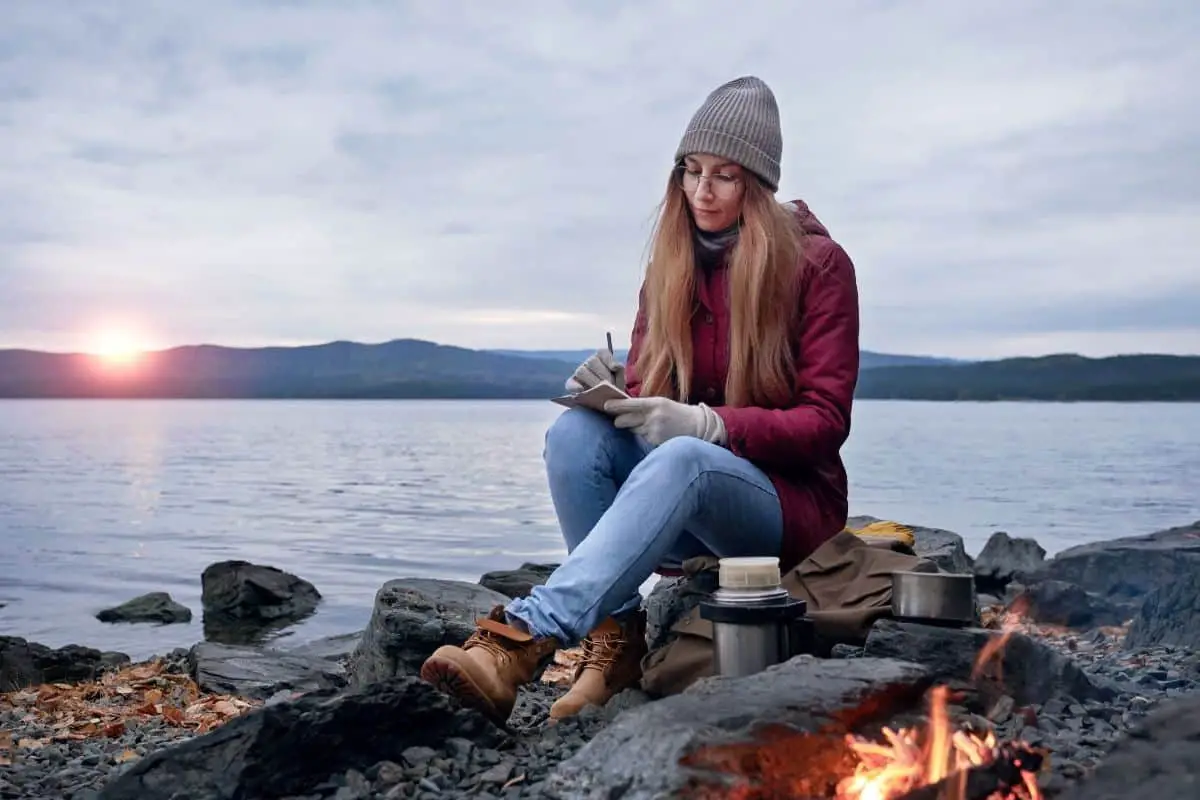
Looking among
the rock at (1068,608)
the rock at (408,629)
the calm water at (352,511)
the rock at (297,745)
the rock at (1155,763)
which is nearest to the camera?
the rock at (1155,763)

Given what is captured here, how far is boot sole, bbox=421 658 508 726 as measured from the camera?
4.13 m

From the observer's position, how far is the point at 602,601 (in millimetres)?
4148

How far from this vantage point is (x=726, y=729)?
3.22 metres

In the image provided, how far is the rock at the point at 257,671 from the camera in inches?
311

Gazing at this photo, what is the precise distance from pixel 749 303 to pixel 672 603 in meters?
1.30

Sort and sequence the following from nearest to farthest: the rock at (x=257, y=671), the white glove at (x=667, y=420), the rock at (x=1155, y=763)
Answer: the rock at (x=1155, y=763) → the white glove at (x=667, y=420) → the rock at (x=257, y=671)

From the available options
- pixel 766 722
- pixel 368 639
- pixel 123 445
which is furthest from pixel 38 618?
pixel 123 445

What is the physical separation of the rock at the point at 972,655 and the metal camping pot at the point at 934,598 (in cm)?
4

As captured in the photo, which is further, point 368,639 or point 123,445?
point 123,445

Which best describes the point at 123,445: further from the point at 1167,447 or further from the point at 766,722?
the point at 766,722

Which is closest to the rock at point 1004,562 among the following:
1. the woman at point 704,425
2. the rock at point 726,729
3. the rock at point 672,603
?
the rock at point 672,603

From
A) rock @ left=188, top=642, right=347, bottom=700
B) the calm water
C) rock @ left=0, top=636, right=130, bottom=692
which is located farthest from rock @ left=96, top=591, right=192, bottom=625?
rock @ left=188, top=642, right=347, bottom=700

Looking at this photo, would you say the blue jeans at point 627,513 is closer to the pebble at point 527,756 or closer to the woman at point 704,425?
the woman at point 704,425

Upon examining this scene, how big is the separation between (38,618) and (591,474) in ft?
41.2
